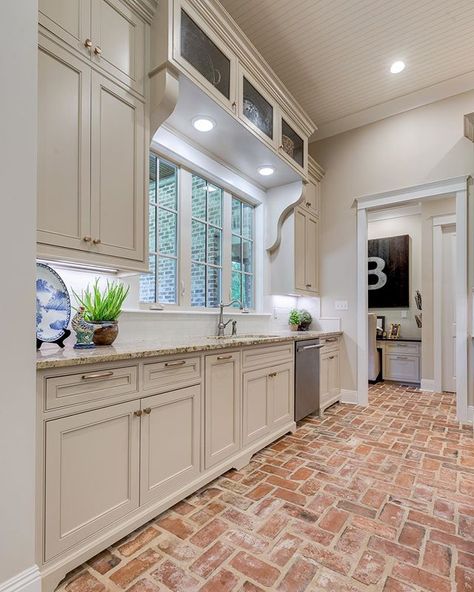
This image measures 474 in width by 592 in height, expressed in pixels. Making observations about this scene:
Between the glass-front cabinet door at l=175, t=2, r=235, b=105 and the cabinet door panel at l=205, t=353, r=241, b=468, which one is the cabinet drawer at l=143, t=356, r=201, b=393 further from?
the glass-front cabinet door at l=175, t=2, r=235, b=105

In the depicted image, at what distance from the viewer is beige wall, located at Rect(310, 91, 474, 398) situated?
3.75 m

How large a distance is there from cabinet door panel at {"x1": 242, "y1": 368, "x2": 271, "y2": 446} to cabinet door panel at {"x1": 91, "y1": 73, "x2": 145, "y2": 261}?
50.8 inches

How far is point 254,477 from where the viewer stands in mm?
2375

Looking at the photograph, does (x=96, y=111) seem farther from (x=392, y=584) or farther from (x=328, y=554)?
(x=392, y=584)

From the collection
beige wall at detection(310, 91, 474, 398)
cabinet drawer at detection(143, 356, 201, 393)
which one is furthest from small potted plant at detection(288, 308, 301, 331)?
cabinet drawer at detection(143, 356, 201, 393)

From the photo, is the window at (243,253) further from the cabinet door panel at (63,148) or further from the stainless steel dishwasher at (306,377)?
the cabinet door panel at (63,148)

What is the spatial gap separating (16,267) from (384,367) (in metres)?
5.73

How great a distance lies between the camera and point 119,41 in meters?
1.94

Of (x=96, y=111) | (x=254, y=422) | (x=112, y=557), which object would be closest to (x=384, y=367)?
(x=254, y=422)

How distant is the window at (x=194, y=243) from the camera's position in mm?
2758

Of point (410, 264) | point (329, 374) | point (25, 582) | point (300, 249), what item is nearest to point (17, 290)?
point (25, 582)

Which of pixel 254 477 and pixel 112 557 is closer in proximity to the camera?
pixel 112 557

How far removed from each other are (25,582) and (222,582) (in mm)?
772

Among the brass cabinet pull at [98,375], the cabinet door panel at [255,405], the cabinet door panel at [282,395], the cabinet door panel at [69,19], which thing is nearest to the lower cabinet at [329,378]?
the cabinet door panel at [282,395]
